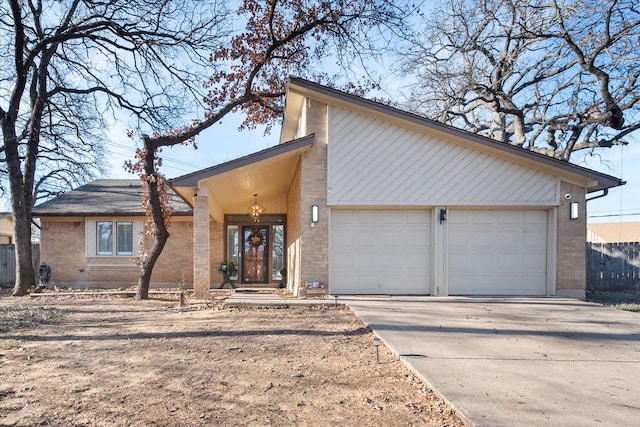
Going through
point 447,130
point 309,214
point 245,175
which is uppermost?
point 447,130

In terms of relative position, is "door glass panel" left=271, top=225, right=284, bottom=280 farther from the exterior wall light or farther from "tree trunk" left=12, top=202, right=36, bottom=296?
the exterior wall light

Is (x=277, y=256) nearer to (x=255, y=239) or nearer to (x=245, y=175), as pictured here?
(x=255, y=239)

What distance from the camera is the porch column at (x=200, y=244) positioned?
9.12 metres

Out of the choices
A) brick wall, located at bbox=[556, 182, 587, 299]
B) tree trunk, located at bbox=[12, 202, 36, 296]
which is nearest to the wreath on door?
tree trunk, located at bbox=[12, 202, 36, 296]

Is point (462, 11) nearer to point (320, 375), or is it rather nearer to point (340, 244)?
point (340, 244)

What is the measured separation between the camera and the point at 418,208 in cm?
969

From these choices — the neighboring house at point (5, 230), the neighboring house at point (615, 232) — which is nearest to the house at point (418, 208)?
the neighboring house at point (5, 230)

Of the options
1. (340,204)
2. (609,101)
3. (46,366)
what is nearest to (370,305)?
(340,204)

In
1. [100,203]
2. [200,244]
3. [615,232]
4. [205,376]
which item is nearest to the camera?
[205,376]

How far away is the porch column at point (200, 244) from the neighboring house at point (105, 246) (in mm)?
4715

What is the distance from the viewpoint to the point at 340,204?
9375 millimetres

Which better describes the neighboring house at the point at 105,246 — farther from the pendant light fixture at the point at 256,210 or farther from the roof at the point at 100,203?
the pendant light fixture at the point at 256,210

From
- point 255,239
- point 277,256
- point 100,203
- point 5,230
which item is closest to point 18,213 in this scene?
point 100,203

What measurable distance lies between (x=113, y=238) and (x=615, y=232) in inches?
1690
